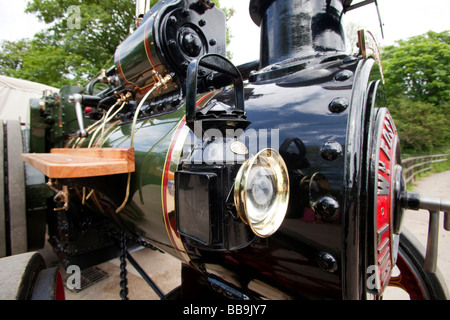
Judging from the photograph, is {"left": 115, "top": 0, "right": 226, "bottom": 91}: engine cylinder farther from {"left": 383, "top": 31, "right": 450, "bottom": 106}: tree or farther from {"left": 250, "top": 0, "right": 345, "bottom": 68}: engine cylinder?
{"left": 383, "top": 31, "right": 450, "bottom": 106}: tree

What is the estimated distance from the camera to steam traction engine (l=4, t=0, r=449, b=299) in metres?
0.78

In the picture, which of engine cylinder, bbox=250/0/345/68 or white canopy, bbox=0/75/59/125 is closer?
engine cylinder, bbox=250/0/345/68

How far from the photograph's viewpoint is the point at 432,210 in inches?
37.8

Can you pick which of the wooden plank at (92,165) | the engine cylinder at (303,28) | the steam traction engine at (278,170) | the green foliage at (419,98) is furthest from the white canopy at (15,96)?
the green foliage at (419,98)

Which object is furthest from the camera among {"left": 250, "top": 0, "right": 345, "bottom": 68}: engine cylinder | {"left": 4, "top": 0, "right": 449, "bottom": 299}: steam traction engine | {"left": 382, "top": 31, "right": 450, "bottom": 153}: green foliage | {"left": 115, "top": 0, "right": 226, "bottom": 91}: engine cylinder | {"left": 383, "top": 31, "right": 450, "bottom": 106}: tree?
{"left": 383, "top": 31, "right": 450, "bottom": 106}: tree

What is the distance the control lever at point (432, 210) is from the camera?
0.94m

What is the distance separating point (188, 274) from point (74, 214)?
1.84 meters

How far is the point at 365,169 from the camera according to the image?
0.80 m

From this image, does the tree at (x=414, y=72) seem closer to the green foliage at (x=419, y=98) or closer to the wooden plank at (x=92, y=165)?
the green foliage at (x=419, y=98)

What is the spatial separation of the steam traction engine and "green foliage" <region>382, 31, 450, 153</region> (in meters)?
11.0

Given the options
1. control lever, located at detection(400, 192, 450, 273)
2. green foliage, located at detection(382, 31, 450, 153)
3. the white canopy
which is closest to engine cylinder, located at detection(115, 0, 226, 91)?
control lever, located at detection(400, 192, 450, 273)

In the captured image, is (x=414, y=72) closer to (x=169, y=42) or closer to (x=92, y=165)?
(x=169, y=42)

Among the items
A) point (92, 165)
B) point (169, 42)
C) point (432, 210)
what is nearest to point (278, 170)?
point (432, 210)

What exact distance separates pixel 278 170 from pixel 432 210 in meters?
0.63
